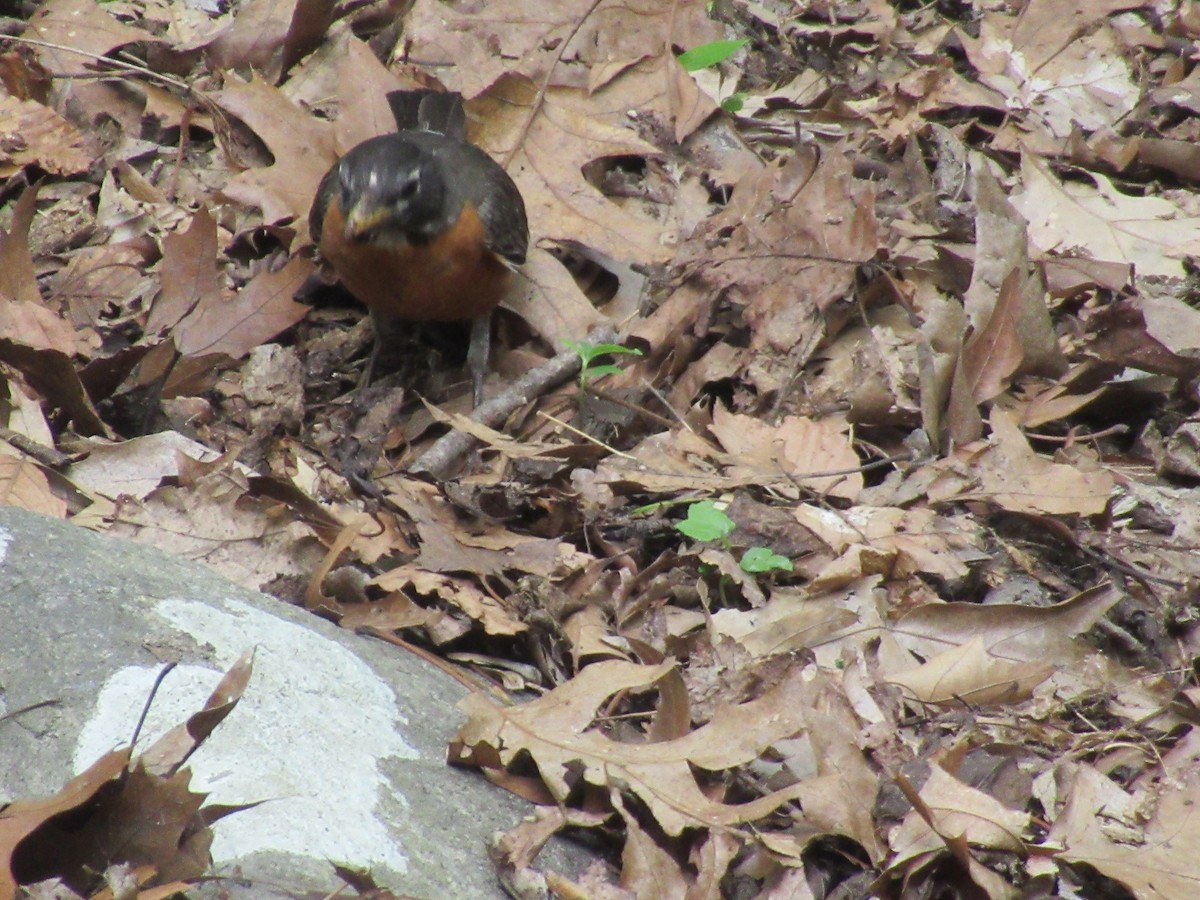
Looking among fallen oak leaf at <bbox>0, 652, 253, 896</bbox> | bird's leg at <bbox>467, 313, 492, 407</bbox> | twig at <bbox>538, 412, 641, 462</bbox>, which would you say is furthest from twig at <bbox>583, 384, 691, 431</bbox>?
fallen oak leaf at <bbox>0, 652, 253, 896</bbox>

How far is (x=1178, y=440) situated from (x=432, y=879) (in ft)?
8.56

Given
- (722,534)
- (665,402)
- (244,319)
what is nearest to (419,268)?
(244,319)

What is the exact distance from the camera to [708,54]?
16.1ft

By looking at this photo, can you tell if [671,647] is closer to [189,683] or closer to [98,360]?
[189,683]

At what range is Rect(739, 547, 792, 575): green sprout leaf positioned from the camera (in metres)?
3.07

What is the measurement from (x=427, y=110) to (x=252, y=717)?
3.23 meters

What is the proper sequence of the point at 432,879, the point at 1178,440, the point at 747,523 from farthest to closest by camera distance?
the point at 1178,440 → the point at 747,523 → the point at 432,879

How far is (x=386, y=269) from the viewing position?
426 centimetres

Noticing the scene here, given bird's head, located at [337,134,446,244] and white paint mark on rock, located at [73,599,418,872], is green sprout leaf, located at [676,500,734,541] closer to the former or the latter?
white paint mark on rock, located at [73,599,418,872]

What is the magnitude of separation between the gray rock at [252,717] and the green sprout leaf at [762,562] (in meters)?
0.91

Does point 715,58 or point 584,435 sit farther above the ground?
point 715,58

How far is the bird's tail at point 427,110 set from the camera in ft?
15.7

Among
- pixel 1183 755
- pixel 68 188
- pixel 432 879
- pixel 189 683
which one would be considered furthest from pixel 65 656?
pixel 68 188

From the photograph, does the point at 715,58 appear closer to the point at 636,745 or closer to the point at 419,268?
the point at 419,268
